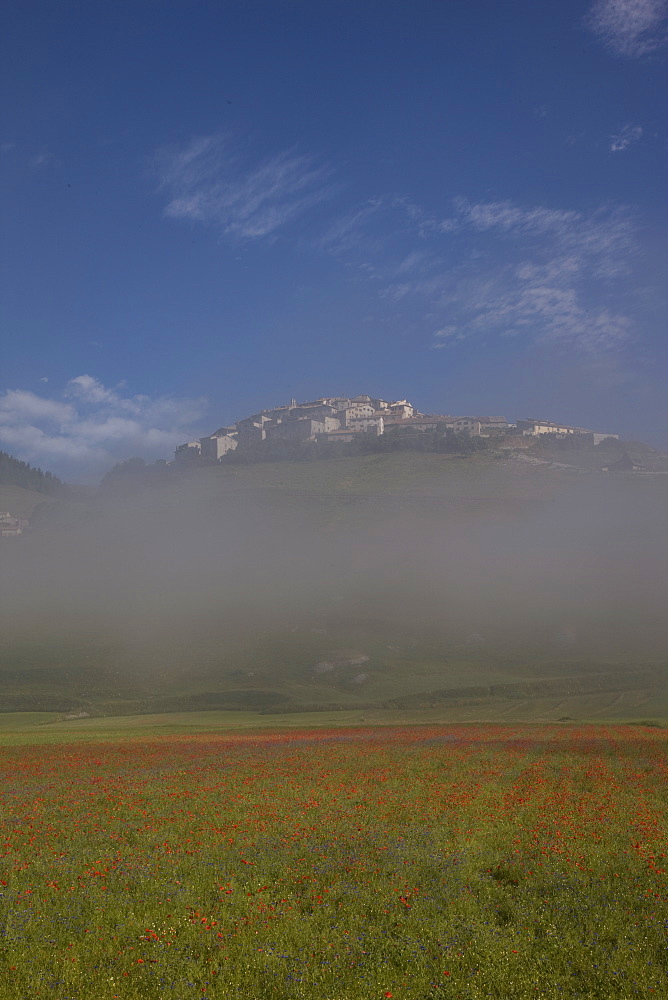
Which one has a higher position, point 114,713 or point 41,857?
point 41,857

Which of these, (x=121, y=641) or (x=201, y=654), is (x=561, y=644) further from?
(x=121, y=641)

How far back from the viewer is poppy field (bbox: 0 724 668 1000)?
12406mm

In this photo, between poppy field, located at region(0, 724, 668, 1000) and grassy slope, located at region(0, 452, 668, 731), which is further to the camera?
grassy slope, located at region(0, 452, 668, 731)

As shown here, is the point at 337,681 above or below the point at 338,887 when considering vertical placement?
below

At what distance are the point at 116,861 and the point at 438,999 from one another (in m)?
10.2

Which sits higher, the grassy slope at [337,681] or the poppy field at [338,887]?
the poppy field at [338,887]

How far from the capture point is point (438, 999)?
38.8 feet

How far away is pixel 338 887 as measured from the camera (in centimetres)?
1602

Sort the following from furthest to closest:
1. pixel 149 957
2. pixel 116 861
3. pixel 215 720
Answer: pixel 215 720
pixel 116 861
pixel 149 957

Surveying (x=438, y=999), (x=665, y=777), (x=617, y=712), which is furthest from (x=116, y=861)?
(x=617, y=712)

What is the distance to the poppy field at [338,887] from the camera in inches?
488

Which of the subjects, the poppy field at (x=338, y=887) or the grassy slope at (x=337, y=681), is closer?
the poppy field at (x=338, y=887)

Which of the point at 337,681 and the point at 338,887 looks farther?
the point at 337,681

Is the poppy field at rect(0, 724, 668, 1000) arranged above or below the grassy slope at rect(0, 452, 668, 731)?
above
